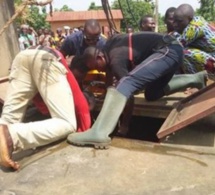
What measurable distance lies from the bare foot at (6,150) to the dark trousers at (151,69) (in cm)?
84

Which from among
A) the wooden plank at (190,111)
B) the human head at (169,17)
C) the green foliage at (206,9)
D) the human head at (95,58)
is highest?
the human head at (95,58)

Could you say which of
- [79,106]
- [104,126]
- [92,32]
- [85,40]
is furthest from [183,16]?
[104,126]

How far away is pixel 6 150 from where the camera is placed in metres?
2.68

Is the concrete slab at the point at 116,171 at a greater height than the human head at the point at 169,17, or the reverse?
the human head at the point at 169,17

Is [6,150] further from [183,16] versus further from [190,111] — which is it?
[183,16]

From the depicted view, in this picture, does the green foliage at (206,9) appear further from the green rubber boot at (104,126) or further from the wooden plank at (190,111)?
the green rubber boot at (104,126)

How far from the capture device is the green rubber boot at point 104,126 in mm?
2875

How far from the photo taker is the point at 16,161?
9.25 feet

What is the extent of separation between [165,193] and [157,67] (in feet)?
4.08

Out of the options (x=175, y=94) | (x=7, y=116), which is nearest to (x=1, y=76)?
(x=7, y=116)

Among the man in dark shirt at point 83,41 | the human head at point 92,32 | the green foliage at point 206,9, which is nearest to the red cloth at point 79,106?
the man in dark shirt at point 83,41

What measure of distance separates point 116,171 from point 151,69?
3.24ft

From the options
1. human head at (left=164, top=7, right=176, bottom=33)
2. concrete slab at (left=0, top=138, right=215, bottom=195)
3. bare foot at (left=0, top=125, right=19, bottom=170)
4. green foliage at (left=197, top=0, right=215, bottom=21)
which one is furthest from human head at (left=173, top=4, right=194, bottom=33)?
green foliage at (left=197, top=0, right=215, bottom=21)

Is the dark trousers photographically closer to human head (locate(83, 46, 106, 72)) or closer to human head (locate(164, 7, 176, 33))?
human head (locate(83, 46, 106, 72))
